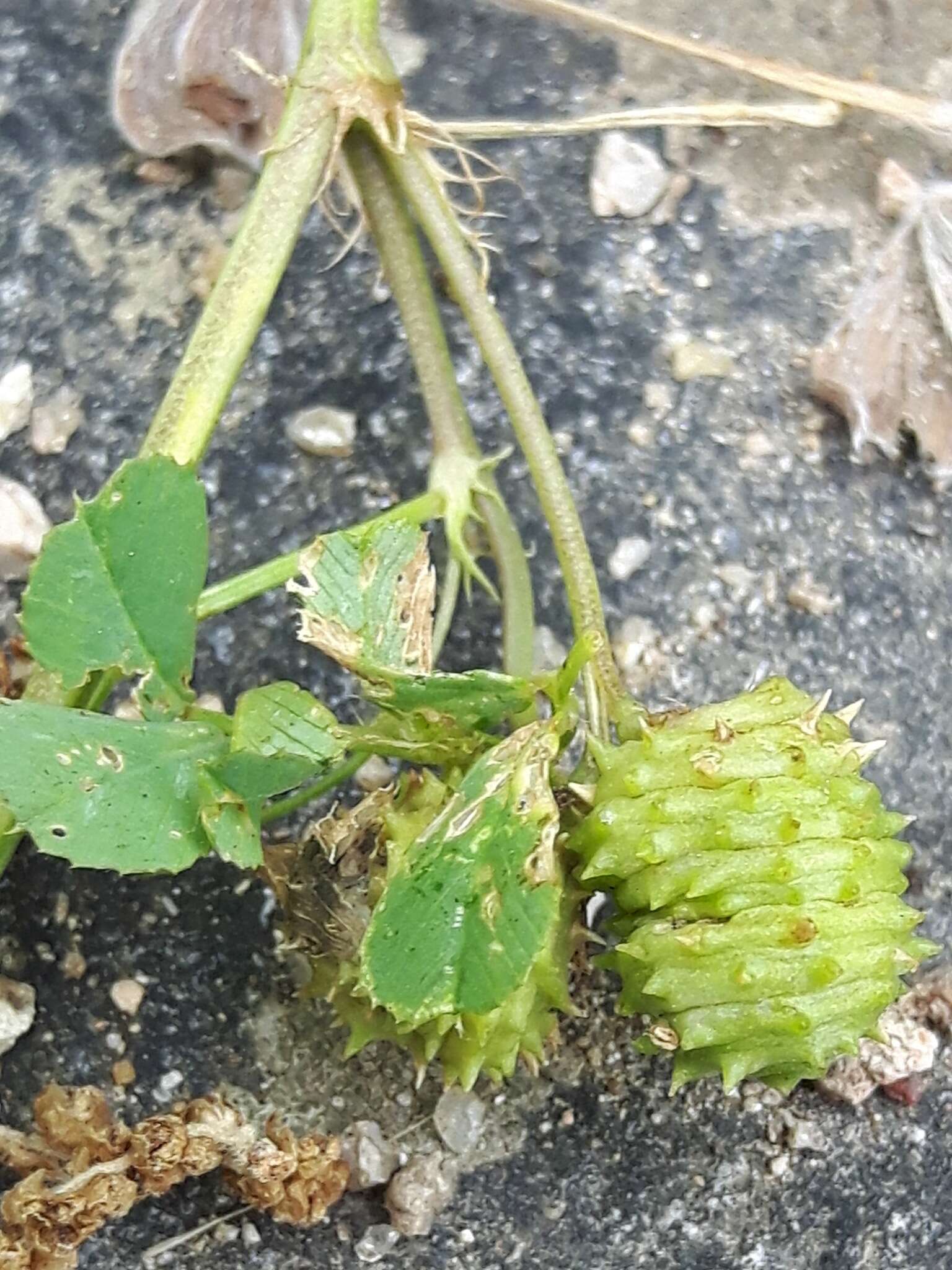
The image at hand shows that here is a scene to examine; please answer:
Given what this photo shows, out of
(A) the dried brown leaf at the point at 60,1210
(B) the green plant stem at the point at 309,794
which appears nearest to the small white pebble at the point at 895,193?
(B) the green plant stem at the point at 309,794

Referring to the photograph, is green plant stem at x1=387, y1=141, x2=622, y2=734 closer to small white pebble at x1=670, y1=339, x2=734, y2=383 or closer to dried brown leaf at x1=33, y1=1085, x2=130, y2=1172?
small white pebble at x1=670, y1=339, x2=734, y2=383

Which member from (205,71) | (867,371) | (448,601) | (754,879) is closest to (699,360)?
(867,371)

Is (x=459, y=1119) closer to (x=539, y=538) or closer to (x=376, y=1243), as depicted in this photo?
(x=376, y=1243)

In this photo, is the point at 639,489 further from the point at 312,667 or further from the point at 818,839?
the point at 818,839

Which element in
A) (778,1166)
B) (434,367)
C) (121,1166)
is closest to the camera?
(121,1166)

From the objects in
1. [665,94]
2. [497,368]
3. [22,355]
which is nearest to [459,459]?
[497,368]

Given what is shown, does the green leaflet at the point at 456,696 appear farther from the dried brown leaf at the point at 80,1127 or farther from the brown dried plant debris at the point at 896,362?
the brown dried plant debris at the point at 896,362
